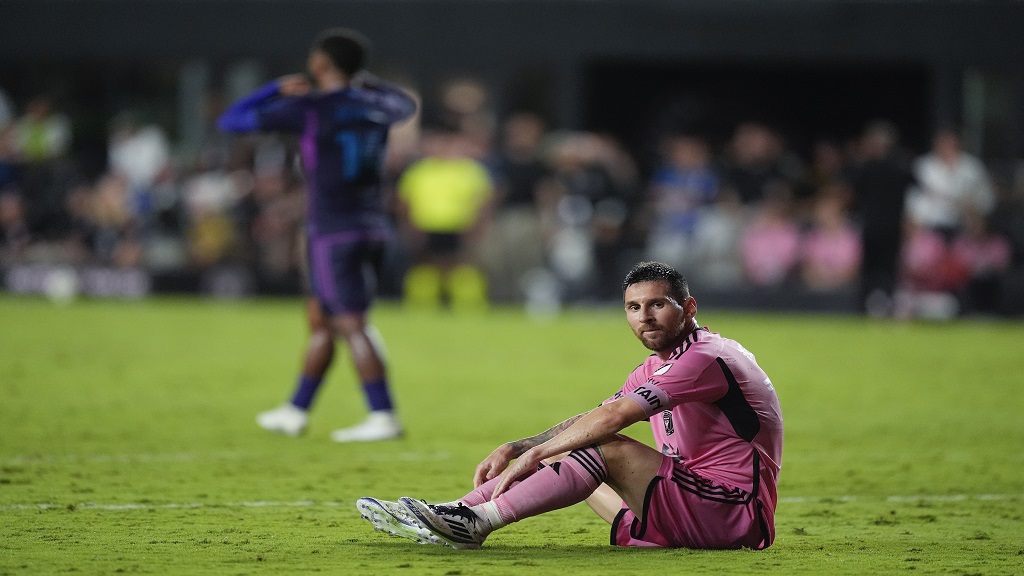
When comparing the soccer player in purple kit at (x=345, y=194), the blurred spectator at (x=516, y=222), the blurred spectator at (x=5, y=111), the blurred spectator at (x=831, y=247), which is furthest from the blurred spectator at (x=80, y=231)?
the soccer player in purple kit at (x=345, y=194)

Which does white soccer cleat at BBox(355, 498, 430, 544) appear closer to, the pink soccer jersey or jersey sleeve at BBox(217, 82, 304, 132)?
the pink soccer jersey

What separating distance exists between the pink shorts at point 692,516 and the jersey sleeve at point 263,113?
4.02 m

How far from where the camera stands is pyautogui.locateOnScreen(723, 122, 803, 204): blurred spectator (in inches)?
834

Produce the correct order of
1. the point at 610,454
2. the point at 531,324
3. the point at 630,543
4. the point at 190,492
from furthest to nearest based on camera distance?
the point at 531,324 → the point at 190,492 → the point at 630,543 → the point at 610,454

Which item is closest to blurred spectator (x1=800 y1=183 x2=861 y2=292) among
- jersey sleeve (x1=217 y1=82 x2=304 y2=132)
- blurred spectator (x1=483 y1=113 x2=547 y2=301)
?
blurred spectator (x1=483 y1=113 x2=547 y2=301)

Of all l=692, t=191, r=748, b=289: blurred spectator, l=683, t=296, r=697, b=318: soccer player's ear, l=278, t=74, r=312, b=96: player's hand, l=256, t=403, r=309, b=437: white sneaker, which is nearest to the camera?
l=683, t=296, r=697, b=318: soccer player's ear

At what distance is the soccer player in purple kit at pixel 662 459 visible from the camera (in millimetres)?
5527

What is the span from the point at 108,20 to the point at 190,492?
18.3 meters

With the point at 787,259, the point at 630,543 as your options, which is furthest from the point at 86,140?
the point at 630,543

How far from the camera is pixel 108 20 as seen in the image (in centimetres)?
2430

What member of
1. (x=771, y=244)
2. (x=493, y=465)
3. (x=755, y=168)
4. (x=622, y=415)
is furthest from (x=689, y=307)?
(x=755, y=168)

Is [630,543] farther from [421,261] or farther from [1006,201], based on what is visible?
[1006,201]

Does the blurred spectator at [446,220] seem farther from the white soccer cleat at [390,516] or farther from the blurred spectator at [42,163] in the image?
the white soccer cleat at [390,516]

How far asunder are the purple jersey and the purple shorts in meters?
0.06
